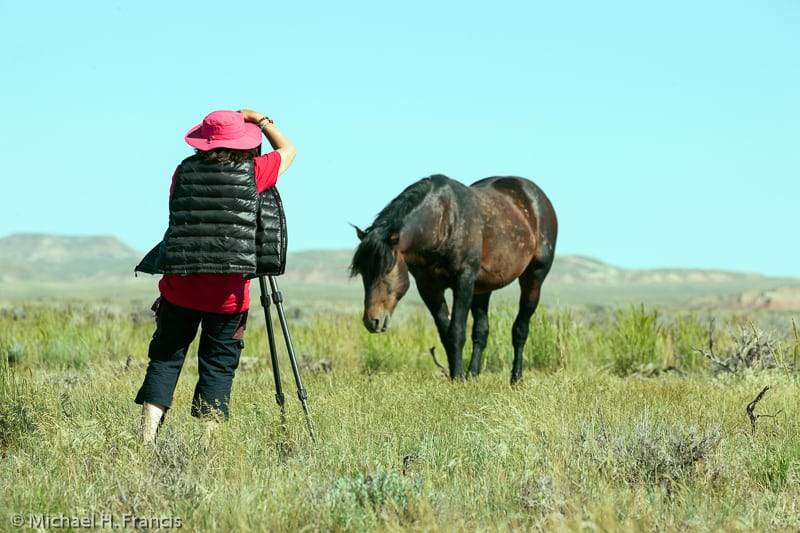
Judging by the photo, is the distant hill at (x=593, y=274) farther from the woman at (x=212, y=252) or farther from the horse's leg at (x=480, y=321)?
the woman at (x=212, y=252)

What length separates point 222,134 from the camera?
6820 mm

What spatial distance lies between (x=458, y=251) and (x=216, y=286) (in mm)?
4365

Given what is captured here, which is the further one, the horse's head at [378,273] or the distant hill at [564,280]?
the distant hill at [564,280]

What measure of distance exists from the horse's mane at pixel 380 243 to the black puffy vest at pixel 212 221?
3193mm

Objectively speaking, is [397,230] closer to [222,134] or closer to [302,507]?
[222,134]

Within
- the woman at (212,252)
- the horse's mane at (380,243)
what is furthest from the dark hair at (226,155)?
the horse's mane at (380,243)

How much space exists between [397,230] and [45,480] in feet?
16.5

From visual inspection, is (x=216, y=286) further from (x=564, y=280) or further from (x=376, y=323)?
(x=564, y=280)

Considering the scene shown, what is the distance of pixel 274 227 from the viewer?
6.95 metres

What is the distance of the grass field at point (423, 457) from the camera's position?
5359 mm

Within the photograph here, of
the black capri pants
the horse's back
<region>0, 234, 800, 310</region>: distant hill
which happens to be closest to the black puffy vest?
the black capri pants

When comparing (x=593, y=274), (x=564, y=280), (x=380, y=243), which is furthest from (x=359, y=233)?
(x=593, y=274)

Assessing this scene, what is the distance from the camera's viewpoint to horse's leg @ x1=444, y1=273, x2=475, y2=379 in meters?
11.0

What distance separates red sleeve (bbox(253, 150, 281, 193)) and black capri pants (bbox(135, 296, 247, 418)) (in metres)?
0.93
